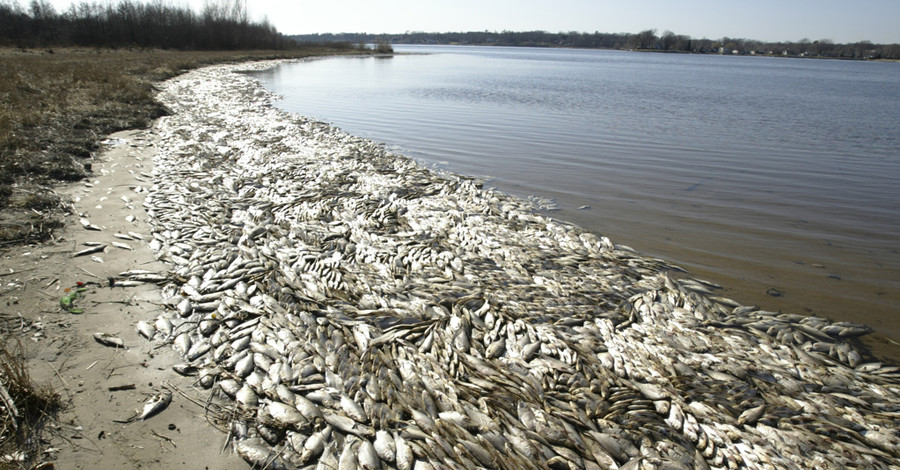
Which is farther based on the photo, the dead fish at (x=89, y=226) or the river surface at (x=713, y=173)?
the dead fish at (x=89, y=226)

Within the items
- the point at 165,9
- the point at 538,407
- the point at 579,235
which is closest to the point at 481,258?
the point at 579,235

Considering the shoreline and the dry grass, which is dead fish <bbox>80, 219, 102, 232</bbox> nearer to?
the shoreline

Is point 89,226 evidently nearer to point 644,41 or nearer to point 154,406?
point 154,406

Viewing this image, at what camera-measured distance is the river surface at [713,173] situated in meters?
7.35

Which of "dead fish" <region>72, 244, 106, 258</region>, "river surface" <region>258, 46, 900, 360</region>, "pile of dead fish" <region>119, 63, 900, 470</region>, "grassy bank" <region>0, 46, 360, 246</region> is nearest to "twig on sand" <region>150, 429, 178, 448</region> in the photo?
"pile of dead fish" <region>119, 63, 900, 470</region>

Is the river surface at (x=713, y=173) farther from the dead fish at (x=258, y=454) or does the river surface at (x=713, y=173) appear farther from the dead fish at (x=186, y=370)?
the dead fish at (x=186, y=370)

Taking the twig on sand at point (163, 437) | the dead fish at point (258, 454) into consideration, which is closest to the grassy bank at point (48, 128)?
the twig on sand at point (163, 437)

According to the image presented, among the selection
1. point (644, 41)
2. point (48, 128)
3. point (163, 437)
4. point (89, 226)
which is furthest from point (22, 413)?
point (644, 41)

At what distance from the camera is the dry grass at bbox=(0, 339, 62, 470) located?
3379 mm

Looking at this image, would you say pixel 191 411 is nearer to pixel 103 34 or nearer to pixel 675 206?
pixel 675 206

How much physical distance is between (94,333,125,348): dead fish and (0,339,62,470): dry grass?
30.6 inches

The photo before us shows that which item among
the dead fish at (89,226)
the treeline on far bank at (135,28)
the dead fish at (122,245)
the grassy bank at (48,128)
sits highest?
the treeline on far bank at (135,28)

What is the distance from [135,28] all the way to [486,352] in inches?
3976

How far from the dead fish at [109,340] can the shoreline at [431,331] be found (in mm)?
82
